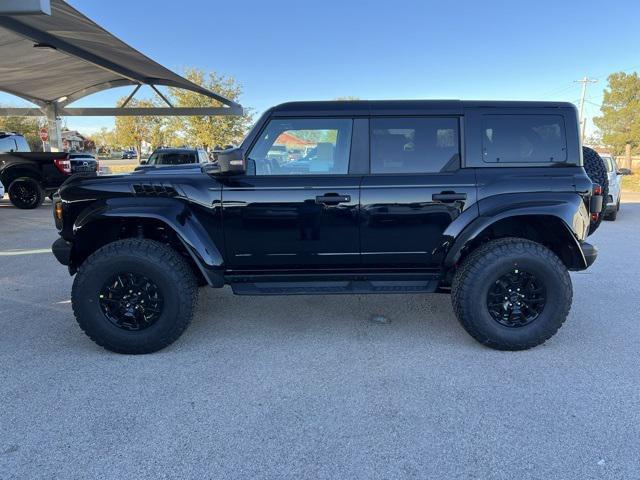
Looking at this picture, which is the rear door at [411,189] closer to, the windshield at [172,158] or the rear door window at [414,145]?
the rear door window at [414,145]

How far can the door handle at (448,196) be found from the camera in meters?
3.38

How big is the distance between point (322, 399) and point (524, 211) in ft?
6.85

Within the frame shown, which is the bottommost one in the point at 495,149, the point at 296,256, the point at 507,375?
the point at 507,375

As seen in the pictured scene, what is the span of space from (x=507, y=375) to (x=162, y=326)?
262cm

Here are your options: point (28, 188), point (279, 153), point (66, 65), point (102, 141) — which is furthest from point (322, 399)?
point (102, 141)

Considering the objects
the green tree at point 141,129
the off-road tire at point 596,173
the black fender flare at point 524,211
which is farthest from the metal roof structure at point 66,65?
the green tree at point 141,129

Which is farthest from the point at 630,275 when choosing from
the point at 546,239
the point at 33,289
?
the point at 33,289

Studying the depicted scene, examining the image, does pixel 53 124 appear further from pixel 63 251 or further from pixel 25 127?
pixel 25 127

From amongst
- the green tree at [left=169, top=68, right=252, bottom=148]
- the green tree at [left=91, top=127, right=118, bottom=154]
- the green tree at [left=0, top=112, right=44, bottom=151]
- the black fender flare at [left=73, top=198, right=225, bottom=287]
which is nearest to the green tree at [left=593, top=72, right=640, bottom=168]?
the green tree at [left=169, top=68, right=252, bottom=148]

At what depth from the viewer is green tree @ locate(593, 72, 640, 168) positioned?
3294 cm

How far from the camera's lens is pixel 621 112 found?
3353 cm

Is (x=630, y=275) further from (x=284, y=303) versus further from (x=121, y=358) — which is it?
(x=121, y=358)

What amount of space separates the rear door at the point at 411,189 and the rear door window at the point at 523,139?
0.26m

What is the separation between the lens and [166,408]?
2715 mm
